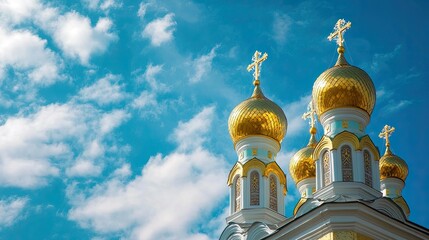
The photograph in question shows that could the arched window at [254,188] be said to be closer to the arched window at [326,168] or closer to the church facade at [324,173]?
the church facade at [324,173]

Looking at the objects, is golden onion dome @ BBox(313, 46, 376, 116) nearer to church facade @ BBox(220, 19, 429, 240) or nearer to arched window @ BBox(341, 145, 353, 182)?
church facade @ BBox(220, 19, 429, 240)

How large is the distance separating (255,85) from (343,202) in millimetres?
6284

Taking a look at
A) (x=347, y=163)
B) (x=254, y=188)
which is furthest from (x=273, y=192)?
(x=347, y=163)

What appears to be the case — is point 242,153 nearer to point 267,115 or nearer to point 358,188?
point 267,115

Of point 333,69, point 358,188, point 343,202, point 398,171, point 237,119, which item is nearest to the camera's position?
point 343,202

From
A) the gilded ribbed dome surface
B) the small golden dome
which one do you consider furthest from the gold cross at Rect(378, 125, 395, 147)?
the gilded ribbed dome surface

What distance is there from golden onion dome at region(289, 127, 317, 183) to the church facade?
0.03 meters

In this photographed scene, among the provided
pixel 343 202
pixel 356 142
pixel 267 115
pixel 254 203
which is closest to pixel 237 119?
pixel 267 115

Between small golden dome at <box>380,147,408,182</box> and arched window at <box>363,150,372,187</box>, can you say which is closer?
arched window at <box>363,150,372,187</box>

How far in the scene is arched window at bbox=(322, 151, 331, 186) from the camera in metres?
17.8

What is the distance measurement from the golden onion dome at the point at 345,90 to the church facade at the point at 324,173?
0.07 feet

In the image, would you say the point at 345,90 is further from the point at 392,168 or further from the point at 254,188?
the point at 392,168

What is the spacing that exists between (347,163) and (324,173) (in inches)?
21.9

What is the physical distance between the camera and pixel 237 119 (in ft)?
66.1
